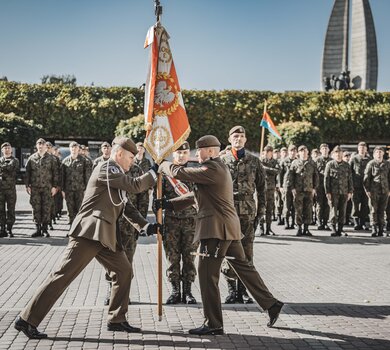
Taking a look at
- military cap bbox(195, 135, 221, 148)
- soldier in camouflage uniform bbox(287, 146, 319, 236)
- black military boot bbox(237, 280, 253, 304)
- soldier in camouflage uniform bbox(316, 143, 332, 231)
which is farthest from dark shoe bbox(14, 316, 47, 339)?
soldier in camouflage uniform bbox(316, 143, 332, 231)

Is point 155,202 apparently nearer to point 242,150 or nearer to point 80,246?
point 80,246

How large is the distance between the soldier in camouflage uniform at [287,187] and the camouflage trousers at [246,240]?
777 cm

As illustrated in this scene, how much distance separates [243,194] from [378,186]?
27.1ft

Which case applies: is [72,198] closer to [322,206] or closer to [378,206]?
[322,206]

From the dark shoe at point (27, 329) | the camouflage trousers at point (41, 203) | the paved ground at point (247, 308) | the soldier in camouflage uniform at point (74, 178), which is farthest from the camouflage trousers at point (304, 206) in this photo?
the dark shoe at point (27, 329)

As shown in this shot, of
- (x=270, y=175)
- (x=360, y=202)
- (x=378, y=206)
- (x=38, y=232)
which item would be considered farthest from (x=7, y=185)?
(x=360, y=202)

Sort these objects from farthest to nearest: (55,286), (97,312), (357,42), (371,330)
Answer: (357,42) < (97,312) < (371,330) < (55,286)

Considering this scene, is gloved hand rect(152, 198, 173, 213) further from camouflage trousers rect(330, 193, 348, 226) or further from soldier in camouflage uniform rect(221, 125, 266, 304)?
camouflage trousers rect(330, 193, 348, 226)

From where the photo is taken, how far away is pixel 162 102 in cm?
708

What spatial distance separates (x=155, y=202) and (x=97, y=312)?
1.56 m

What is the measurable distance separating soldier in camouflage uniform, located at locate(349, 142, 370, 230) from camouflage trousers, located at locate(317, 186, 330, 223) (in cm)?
78

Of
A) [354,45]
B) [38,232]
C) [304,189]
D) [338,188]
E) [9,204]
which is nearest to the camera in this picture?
[9,204]

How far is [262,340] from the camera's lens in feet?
19.0

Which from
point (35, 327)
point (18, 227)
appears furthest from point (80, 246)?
point (18, 227)
